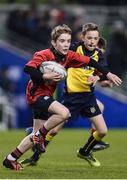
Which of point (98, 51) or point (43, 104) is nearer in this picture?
point (43, 104)

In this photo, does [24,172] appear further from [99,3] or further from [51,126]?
[99,3]

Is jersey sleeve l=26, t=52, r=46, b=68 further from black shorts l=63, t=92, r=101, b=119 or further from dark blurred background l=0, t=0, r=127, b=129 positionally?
dark blurred background l=0, t=0, r=127, b=129

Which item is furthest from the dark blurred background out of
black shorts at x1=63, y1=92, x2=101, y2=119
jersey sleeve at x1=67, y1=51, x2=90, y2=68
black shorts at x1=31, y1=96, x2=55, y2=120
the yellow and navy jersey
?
black shorts at x1=31, y1=96, x2=55, y2=120

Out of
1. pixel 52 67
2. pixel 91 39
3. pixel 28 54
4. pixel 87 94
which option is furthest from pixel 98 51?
pixel 28 54

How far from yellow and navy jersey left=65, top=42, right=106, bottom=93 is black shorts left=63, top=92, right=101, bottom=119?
0.11 meters

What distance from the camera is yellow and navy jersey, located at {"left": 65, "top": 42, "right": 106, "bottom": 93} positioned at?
1436 centimetres

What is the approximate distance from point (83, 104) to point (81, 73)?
0.68 meters

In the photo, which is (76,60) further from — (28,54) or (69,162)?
(28,54)

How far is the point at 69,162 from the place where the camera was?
48.7ft

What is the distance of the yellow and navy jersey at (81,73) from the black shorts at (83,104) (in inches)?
4.3

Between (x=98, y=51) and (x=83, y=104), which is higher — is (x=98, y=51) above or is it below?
above

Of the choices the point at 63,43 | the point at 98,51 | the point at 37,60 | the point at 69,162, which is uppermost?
the point at 63,43

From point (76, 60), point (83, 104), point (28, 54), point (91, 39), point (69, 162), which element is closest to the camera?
point (76, 60)

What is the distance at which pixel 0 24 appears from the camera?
92.9ft
